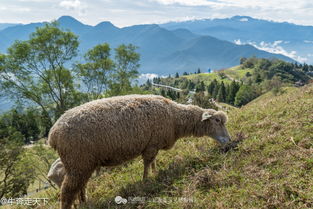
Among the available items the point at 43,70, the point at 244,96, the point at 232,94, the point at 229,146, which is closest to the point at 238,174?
the point at 229,146

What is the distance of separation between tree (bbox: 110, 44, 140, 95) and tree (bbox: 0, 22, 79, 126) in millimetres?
6449

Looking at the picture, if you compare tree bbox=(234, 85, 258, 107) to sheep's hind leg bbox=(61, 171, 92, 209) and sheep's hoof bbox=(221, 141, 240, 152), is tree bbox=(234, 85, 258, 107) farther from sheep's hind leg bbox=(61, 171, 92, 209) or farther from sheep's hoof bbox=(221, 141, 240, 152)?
sheep's hind leg bbox=(61, 171, 92, 209)

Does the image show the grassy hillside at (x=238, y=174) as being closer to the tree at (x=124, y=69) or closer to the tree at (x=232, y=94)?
the tree at (x=124, y=69)

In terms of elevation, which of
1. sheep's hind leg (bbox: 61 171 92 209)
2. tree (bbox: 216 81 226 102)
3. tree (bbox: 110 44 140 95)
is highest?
sheep's hind leg (bbox: 61 171 92 209)

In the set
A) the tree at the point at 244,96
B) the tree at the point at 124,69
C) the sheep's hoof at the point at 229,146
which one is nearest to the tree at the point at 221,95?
the tree at the point at 244,96

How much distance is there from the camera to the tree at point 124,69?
36156mm

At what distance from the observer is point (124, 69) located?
37.5 meters

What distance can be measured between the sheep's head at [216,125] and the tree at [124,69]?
26.8m

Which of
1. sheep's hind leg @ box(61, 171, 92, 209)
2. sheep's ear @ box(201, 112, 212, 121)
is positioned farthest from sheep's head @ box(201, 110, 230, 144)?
sheep's hind leg @ box(61, 171, 92, 209)

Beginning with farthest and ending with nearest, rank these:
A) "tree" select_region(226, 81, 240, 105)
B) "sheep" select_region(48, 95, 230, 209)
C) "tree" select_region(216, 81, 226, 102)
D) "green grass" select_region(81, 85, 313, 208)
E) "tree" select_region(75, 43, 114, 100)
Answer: "tree" select_region(216, 81, 226, 102), "tree" select_region(226, 81, 240, 105), "tree" select_region(75, 43, 114, 100), "sheep" select_region(48, 95, 230, 209), "green grass" select_region(81, 85, 313, 208)

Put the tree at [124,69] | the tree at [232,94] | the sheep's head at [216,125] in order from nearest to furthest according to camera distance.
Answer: the sheep's head at [216,125], the tree at [124,69], the tree at [232,94]

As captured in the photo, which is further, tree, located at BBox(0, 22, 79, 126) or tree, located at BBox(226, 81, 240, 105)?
tree, located at BBox(226, 81, 240, 105)

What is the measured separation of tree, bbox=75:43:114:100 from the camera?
33.7m

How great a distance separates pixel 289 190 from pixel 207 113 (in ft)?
15.2
